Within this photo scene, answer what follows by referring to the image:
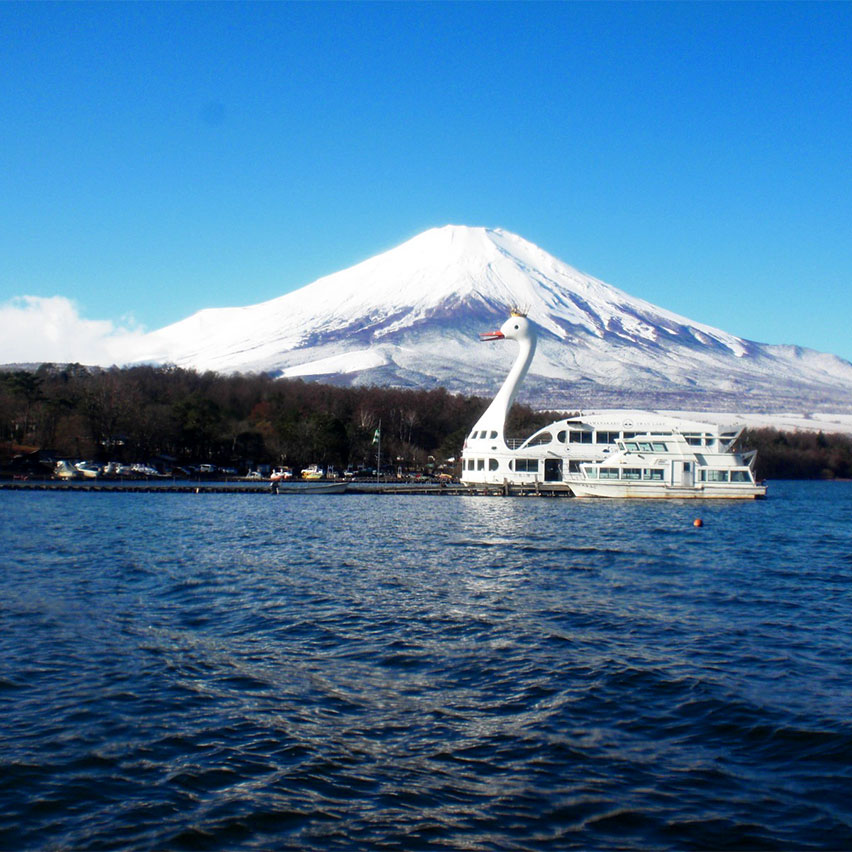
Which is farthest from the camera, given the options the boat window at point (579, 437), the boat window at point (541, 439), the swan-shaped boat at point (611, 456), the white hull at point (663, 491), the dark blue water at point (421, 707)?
the boat window at point (541, 439)

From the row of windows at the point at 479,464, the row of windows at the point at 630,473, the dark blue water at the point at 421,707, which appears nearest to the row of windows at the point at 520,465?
the row of windows at the point at 479,464

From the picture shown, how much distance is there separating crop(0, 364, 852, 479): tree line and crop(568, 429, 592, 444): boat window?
1964 centimetres

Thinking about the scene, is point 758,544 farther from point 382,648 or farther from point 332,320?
point 332,320

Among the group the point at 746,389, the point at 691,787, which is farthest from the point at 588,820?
the point at 746,389

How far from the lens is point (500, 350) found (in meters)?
182

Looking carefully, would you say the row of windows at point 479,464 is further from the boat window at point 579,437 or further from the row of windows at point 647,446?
the row of windows at point 647,446

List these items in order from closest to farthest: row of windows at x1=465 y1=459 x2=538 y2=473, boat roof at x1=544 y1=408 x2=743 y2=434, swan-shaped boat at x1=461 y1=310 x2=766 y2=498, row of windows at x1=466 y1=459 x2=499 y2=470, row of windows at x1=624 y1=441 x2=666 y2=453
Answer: swan-shaped boat at x1=461 y1=310 x2=766 y2=498 < row of windows at x1=624 y1=441 x2=666 y2=453 < boat roof at x1=544 y1=408 x2=743 y2=434 < row of windows at x1=465 y1=459 x2=538 y2=473 < row of windows at x1=466 y1=459 x2=499 y2=470

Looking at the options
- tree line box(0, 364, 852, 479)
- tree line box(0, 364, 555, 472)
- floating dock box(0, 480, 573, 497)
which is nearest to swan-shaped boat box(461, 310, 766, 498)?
floating dock box(0, 480, 573, 497)

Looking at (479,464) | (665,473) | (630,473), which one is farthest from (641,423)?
(479,464)

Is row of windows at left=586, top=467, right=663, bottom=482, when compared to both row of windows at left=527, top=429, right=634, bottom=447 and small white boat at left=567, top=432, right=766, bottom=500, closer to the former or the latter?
small white boat at left=567, top=432, right=766, bottom=500

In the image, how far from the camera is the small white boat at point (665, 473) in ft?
170

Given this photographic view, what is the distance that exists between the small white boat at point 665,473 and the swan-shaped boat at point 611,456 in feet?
0.19

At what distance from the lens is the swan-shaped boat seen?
52.5 metres

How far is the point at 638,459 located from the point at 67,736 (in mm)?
47175
